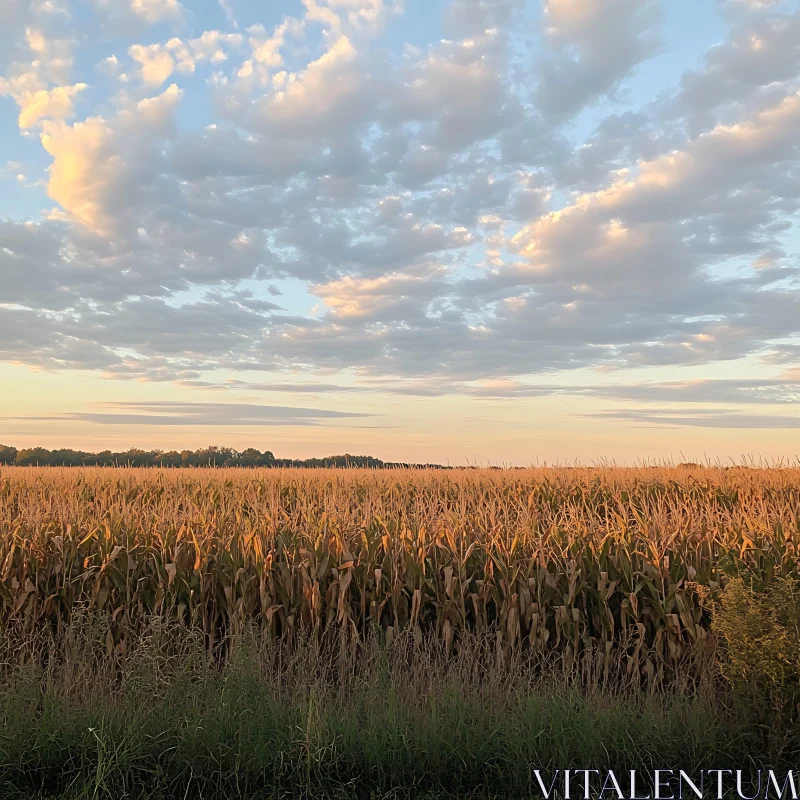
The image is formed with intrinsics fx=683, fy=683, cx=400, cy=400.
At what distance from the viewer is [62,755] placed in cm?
599

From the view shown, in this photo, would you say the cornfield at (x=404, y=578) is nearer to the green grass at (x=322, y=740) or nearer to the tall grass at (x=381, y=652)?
the tall grass at (x=381, y=652)

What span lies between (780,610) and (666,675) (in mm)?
2996

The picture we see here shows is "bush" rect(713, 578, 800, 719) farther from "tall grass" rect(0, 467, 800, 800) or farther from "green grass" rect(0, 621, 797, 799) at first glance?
"green grass" rect(0, 621, 797, 799)

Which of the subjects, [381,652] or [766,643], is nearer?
[766,643]

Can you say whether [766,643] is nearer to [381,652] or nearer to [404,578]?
[381,652]

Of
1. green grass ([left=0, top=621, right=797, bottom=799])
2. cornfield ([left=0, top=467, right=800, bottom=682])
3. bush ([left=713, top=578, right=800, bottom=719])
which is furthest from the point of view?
cornfield ([left=0, top=467, right=800, bottom=682])

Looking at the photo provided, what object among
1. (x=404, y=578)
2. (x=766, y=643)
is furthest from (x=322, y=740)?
(x=766, y=643)

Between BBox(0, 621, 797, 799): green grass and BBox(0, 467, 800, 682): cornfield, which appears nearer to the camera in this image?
BBox(0, 621, 797, 799): green grass

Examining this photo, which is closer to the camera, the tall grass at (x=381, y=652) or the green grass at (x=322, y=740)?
the green grass at (x=322, y=740)

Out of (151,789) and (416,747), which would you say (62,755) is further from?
(416,747)

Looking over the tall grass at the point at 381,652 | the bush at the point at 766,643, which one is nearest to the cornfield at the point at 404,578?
Answer: the tall grass at the point at 381,652

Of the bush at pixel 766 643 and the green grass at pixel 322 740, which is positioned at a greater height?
the bush at pixel 766 643

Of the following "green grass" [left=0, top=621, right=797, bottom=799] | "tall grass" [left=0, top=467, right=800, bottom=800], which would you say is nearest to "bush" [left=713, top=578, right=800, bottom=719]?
"tall grass" [left=0, top=467, right=800, bottom=800]

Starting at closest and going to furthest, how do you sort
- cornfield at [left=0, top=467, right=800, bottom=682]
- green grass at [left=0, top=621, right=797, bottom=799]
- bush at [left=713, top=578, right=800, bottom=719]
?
1. green grass at [left=0, top=621, right=797, bottom=799]
2. bush at [left=713, top=578, right=800, bottom=719]
3. cornfield at [left=0, top=467, right=800, bottom=682]
